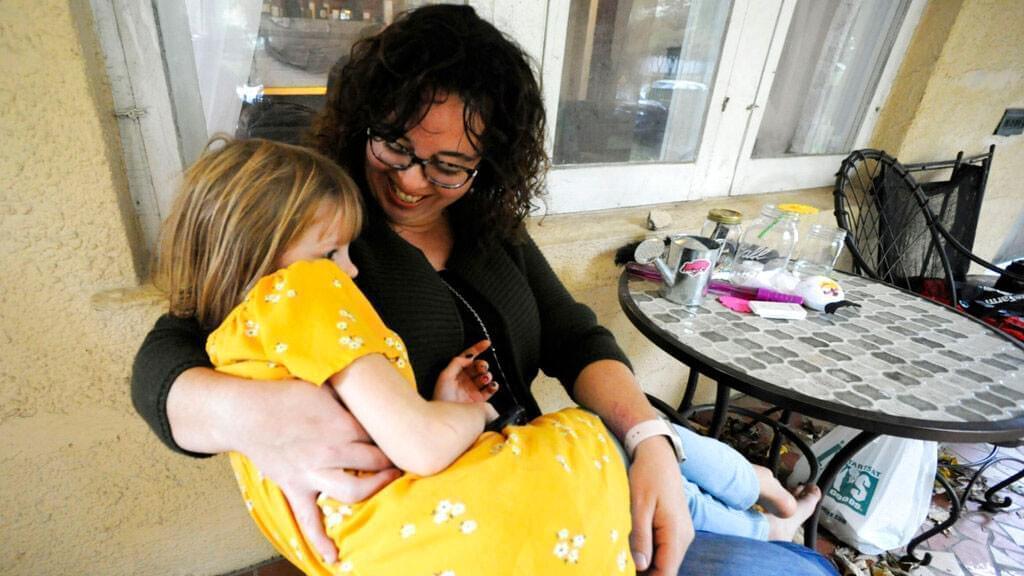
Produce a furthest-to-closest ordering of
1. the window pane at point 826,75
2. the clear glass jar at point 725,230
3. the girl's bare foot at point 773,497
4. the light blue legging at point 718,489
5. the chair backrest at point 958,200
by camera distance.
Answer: the chair backrest at point 958,200, the window pane at point 826,75, the clear glass jar at point 725,230, the girl's bare foot at point 773,497, the light blue legging at point 718,489

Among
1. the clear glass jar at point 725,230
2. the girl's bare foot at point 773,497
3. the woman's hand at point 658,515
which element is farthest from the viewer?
the clear glass jar at point 725,230

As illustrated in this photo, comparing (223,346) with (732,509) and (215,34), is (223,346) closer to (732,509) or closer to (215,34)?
(215,34)

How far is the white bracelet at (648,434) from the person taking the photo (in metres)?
0.88

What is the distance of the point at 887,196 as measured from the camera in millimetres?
2193

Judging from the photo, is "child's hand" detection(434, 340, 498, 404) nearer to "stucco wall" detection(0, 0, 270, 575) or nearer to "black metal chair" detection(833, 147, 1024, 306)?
"stucco wall" detection(0, 0, 270, 575)

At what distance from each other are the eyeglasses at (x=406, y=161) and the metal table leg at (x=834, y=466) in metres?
1.12

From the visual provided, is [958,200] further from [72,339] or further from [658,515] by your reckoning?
[72,339]

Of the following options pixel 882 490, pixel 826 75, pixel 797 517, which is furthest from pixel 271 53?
pixel 826 75

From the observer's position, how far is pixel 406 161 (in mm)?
860

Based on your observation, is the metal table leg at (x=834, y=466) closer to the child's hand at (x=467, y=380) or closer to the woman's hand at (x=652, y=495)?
the woman's hand at (x=652, y=495)

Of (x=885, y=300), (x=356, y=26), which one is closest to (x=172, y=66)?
(x=356, y=26)

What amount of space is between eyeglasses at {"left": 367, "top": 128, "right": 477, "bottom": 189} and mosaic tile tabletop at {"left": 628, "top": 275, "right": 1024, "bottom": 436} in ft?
2.20

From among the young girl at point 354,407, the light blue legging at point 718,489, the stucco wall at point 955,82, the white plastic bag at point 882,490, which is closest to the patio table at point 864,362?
the light blue legging at point 718,489

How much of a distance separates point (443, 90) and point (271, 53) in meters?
0.54
